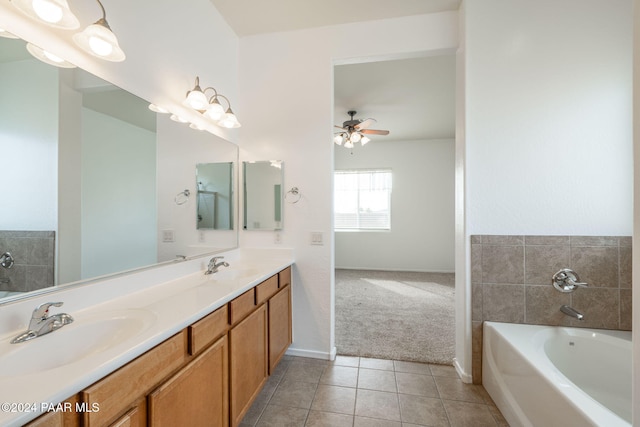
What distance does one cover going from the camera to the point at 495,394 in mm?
1713

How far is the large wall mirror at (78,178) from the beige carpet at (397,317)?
1.88 meters

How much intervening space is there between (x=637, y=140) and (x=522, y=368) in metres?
1.35

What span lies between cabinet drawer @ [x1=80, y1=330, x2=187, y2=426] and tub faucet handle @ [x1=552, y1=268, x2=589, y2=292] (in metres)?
2.31

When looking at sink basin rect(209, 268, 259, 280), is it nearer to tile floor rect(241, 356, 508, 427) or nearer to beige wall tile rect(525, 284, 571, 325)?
tile floor rect(241, 356, 508, 427)

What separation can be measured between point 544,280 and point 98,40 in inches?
113

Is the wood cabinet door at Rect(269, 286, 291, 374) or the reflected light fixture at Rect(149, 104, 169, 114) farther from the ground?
the reflected light fixture at Rect(149, 104, 169, 114)

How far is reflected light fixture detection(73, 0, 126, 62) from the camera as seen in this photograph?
42.4 inches

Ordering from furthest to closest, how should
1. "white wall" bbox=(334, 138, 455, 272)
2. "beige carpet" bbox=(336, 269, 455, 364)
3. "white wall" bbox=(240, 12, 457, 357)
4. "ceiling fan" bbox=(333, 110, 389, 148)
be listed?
"white wall" bbox=(334, 138, 455, 272), "ceiling fan" bbox=(333, 110, 389, 148), "beige carpet" bbox=(336, 269, 455, 364), "white wall" bbox=(240, 12, 457, 357)

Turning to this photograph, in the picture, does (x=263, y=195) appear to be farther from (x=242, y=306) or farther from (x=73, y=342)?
(x=73, y=342)

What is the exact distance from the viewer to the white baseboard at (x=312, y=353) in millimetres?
2234

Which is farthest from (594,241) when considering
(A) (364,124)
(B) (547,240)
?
(A) (364,124)

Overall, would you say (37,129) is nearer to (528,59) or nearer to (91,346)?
(91,346)

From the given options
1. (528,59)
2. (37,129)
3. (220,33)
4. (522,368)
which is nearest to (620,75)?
(528,59)

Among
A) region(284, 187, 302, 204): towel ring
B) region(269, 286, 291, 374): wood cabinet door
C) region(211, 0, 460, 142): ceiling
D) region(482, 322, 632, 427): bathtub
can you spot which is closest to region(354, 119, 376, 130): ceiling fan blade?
region(211, 0, 460, 142): ceiling
